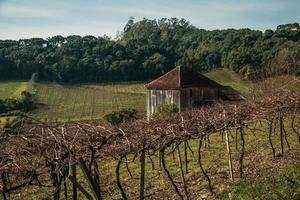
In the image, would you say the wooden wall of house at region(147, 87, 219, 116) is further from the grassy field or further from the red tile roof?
the grassy field

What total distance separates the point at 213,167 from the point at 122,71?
67.1 metres

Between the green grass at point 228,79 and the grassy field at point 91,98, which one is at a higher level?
the green grass at point 228,79

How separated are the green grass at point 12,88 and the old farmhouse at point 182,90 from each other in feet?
115

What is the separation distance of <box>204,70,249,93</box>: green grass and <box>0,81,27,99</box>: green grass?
101 ft

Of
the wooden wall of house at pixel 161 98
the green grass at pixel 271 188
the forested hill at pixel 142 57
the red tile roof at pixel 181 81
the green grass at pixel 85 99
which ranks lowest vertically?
the green grass at pixel 85 99

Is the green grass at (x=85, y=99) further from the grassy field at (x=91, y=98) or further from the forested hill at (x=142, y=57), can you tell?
the forested hill at (x=142, y=57)

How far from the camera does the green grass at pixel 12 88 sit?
7131 centimetres

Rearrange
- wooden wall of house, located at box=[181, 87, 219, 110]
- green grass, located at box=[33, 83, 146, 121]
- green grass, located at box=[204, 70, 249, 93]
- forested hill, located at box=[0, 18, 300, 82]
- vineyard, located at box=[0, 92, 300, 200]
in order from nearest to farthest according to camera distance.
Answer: vineyard, located at box=[0, 92, 300, 200], wooden wall of house, located at box=[181, 87, 219, 110], green grass, located at box=[33, 83, 146, 121], green grass, located at box=[204, 70, 249, 93], forested hill, located at box=[0, 18, 300, 82]

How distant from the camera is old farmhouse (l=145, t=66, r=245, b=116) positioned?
129 feet

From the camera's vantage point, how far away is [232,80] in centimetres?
7206

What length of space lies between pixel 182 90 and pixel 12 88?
1782 inches

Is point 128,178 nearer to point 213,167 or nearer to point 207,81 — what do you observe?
point 213,167

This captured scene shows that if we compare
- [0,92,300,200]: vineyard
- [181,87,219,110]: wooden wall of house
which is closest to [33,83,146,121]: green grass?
[181,87,219,110]: wooden wall of house

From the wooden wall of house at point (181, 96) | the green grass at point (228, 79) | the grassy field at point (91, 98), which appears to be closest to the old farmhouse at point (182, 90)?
the wooden wall of house at point (181, 96)
